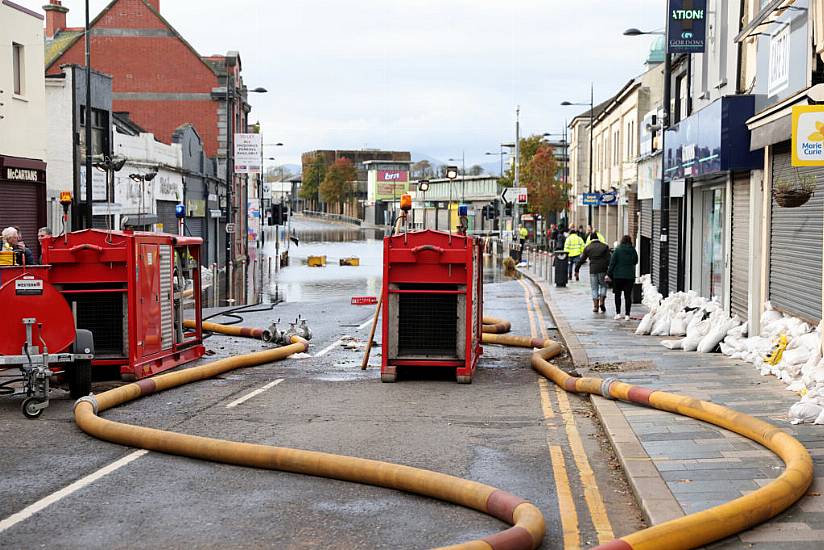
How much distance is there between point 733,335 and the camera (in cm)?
1664

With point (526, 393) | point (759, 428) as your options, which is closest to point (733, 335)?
point (526, 393)

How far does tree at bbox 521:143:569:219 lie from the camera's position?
76.6 metres

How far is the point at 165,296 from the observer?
15.4 meters

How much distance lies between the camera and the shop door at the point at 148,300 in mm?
14375

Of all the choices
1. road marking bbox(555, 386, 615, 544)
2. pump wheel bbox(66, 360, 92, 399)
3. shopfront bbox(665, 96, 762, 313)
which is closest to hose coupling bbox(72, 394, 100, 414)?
pump wheel bbox(66, 360, 92, 399)

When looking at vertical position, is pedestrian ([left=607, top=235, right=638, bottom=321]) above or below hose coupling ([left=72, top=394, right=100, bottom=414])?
above

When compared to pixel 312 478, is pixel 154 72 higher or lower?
higher

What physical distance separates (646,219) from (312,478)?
2889 cm

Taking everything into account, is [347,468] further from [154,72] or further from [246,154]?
[154,72]

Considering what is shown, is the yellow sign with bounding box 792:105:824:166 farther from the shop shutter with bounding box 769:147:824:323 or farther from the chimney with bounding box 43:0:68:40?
the chimney with bounding box 43:0:68:40

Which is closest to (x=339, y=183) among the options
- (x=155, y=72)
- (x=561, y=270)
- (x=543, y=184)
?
(x=543, y=184)

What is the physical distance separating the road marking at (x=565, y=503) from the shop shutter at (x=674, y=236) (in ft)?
56.9

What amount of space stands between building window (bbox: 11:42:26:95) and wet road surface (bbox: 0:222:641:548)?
1599 cm

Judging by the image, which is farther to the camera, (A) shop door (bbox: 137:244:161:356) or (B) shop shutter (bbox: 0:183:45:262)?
(B) shop shutter (bbox: 0:183:45:262)
